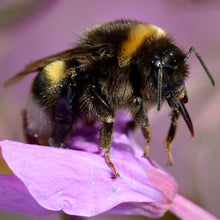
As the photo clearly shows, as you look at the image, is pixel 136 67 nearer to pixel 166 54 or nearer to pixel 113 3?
pixel 166 54

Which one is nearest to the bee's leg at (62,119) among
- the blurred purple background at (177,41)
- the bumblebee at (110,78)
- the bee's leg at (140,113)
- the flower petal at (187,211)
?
the bumblebee at (110,78)

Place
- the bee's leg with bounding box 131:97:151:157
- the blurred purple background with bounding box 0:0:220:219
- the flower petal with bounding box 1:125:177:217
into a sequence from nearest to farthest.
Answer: the flower petal with bounding box 1:125:177:217 < the bee's leg with bounding box 131:97:151:157 < the blurred purple background with bounding box 0:0:220:219

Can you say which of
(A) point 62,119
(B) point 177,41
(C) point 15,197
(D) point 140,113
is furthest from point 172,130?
(B) point 177,41

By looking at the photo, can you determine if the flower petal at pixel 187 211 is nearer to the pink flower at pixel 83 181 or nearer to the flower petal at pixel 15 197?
the pink flower at pixel 83 181

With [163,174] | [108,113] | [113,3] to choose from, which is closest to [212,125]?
[113,3]

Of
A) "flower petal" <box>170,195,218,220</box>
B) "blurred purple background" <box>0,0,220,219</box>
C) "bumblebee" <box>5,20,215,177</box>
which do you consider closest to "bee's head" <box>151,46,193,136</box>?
"bumblebee" <box>5,20,215,177</box>

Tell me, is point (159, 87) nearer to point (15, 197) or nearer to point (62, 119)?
point (62, 119)

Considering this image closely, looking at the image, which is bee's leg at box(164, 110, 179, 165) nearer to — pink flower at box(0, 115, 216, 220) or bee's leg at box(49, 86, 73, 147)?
pink flower at box(0, 115, 216, 220)
